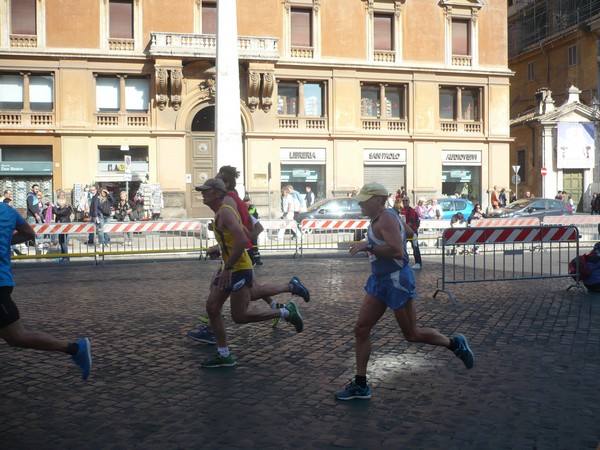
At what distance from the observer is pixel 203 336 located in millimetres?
8211

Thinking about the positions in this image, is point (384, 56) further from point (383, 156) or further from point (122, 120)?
point (122, 120)

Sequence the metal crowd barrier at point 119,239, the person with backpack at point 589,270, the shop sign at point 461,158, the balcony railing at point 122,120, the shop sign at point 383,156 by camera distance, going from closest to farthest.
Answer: the person with backpack at point 589,270 < the metal crowd barrier at point 119,239 < the balcony railing at point 122,120 < the shop sign at point 383,156 < the shop sign at point 461,158

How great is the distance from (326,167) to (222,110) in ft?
45.6

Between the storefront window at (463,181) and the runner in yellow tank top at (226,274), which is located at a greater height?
the storefront window at (463,181)

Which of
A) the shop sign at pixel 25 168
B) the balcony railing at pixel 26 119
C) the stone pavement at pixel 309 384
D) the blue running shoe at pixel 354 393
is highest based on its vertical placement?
the balcony railing at pixel 26 119

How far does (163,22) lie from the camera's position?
34688 millimetres

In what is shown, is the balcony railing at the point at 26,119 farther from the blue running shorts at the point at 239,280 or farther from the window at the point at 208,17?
the blue running shorts at the point at 239,280

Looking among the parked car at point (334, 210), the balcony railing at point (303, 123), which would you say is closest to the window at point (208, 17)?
the balcony railing at point (303, 123)

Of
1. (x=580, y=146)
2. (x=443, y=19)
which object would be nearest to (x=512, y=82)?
(x=580, y=146)

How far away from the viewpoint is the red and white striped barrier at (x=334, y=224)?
2073 centimetres

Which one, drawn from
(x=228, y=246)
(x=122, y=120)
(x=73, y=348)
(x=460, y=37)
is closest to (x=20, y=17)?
(x=122, y=120)

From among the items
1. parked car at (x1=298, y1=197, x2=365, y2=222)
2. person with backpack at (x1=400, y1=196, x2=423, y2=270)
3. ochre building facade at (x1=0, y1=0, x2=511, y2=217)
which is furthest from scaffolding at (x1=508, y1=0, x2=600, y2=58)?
person with backpack at (x1=400, y1=196, x2=423, y2=270)

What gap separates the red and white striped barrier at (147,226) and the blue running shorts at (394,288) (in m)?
14.1

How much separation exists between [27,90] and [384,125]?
18.1 m
